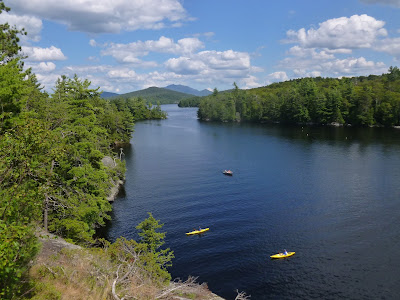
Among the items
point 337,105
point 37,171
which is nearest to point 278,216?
point 37,171

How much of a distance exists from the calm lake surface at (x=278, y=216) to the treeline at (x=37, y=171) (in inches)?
472

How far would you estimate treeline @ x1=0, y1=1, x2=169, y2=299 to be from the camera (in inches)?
431

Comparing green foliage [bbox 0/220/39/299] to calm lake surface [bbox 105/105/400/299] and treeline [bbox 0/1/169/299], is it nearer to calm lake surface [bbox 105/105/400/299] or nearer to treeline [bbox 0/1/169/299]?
treeline [bbox 0/1/169/299]

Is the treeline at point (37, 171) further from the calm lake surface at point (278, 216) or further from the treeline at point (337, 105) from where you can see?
the treeline at point (337, 105)

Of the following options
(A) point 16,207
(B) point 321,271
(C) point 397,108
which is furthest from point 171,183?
(C) point 397,108

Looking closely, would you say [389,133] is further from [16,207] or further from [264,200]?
[16,207]

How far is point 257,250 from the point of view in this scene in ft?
128

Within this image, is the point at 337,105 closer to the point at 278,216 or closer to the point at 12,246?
the point at 278,216

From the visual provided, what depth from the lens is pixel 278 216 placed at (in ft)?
160

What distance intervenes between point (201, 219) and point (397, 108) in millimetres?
134846

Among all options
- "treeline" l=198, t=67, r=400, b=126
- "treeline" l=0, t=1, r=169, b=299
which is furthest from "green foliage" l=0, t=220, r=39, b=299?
"treeline" l=198, t=67, r=400, b=126

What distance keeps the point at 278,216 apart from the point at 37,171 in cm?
4122

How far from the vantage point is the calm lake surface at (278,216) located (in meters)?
33.4

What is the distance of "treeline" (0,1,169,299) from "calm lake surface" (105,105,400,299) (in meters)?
12.0
